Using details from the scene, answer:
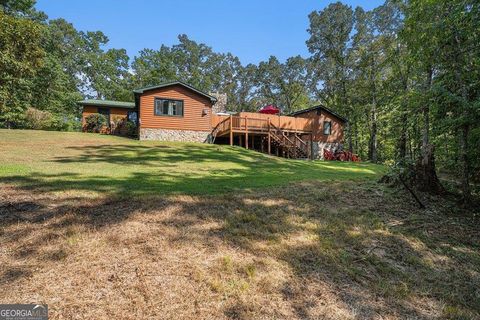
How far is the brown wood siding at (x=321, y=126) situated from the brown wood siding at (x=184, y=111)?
964 cm

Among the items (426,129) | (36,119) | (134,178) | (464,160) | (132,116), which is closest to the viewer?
(464,160)

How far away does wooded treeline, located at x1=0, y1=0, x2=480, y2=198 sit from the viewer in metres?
7.27

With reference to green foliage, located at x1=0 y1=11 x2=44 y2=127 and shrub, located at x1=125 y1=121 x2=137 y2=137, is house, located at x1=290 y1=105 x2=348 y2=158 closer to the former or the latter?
shrub, located at x1=125 y1=121 x2=137 y2=137

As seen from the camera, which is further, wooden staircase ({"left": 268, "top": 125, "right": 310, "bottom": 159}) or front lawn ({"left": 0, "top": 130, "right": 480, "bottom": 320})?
wooden staircase ({"left": 268, "top": 125, "right": 310, "bottom": 159})

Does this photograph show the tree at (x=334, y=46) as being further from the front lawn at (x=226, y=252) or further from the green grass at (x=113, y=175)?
the front lawn at (x=226, y=252)

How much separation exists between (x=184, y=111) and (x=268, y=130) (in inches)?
241

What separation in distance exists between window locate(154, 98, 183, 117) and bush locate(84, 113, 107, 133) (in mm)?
7100

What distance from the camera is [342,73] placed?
28953 millimetres

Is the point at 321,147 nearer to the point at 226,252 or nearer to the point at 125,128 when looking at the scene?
the point at 125,128

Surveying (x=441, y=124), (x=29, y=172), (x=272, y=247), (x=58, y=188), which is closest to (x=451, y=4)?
(x=441, y=124)

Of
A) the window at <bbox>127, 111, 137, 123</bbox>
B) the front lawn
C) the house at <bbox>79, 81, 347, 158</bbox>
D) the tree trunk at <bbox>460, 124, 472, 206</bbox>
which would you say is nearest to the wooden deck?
the house at <bbox>79, 81, 347, 158</bbox>

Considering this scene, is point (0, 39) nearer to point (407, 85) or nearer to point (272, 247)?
point (272, 247)

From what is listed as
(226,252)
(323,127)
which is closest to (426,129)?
(226,252)

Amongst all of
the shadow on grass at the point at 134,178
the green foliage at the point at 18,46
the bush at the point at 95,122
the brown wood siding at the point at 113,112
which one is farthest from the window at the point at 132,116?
the shadow on grass at the point at 134,178
